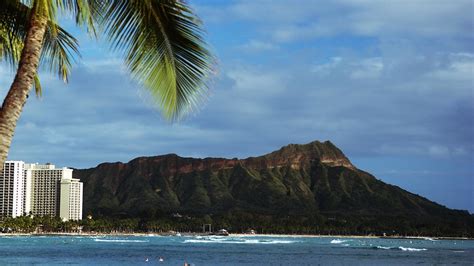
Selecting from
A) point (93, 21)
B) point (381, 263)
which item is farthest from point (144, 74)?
point (381, 263)

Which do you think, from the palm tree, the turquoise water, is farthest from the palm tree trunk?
the turquoise water

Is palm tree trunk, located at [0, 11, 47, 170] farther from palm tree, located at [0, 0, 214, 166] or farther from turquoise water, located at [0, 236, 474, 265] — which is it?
turquoise water, located at [0, 236, 474, 265]

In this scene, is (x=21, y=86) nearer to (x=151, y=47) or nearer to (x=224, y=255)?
(x=151, y=47)

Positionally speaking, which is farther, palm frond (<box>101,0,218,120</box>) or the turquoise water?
the turquoise water

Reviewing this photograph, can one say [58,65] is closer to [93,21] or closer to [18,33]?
[18,33]

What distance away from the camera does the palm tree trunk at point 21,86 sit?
6062mm

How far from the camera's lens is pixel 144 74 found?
6.52 metres

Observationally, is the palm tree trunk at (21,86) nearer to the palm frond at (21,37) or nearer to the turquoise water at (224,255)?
the palm frond at (21,37)

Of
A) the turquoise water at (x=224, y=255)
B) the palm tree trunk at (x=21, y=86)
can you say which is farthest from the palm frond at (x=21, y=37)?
the turquoise water at (x=224, y=255)

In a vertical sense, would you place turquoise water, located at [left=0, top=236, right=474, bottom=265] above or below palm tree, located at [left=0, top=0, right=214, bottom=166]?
below

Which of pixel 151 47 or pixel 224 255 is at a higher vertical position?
pixel 151 47

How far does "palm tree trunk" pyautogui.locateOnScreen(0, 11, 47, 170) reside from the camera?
19.9ft

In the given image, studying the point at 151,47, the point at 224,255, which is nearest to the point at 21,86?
the point at 151,47

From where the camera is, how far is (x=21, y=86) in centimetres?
631
